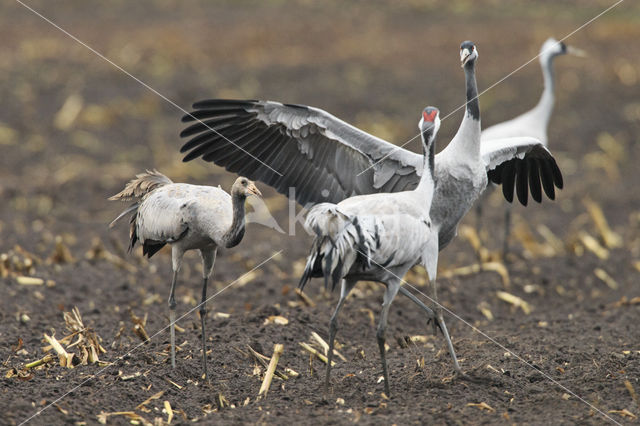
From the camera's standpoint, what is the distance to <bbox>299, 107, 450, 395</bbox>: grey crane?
17.0 ft

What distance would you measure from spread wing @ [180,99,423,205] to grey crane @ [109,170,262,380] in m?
0.43

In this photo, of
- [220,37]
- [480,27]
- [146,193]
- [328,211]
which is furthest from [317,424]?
[480,27]

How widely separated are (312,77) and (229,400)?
12.9m

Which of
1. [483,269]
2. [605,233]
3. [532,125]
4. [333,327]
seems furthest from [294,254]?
[333,327]

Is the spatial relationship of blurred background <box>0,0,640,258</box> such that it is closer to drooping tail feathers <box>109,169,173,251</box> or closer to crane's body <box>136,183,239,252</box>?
drooping tail feathers <box>109,169,173,251</box>

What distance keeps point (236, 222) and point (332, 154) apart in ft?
3.97

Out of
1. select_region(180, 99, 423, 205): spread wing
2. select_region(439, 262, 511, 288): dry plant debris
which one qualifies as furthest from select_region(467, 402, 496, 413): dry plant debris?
select_region(439, 262, 511, 288): dry plant debris

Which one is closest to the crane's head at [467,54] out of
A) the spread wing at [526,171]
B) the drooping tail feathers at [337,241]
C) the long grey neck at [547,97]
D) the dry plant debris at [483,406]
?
the spread wing at [526,171]

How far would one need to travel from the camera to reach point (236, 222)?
5.76 meters

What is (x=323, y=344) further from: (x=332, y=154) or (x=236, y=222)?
(x=332, y=154)

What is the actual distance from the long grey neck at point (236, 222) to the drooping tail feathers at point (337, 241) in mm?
645

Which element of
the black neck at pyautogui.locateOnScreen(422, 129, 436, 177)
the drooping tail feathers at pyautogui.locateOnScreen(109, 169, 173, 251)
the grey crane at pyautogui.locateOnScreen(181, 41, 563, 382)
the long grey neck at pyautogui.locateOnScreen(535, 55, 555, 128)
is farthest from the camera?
the long grey neck at pyautogui.locateOnScreen(535, 55, 555, 128)

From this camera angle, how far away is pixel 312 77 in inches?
698

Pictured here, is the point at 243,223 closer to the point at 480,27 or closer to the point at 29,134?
the point at 29,134
